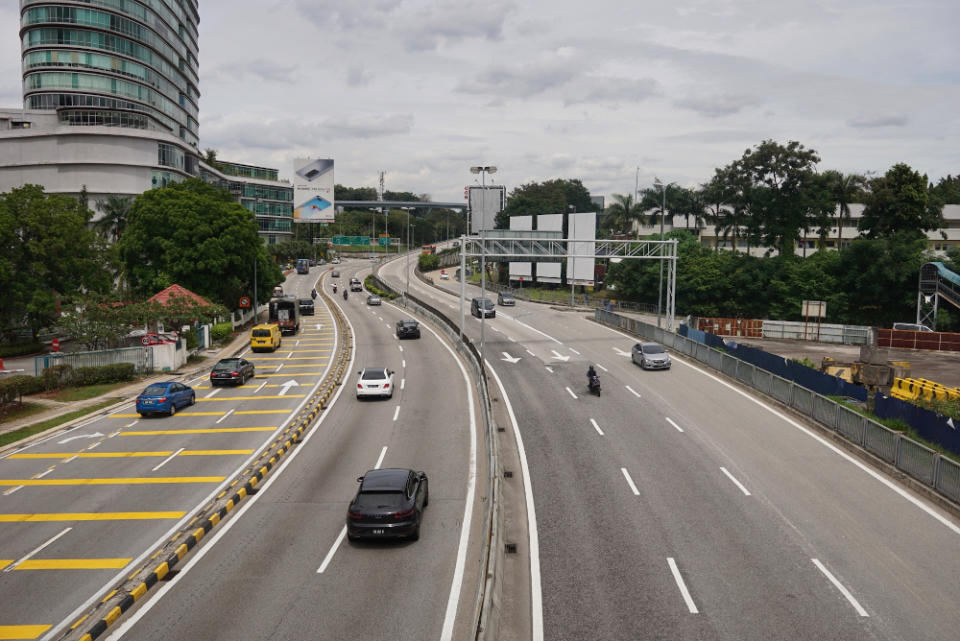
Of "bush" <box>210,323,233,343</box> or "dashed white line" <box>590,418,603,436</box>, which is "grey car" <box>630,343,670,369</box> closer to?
"dashed white line" <box>590,418,603,436</box>

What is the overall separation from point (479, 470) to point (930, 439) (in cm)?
1581

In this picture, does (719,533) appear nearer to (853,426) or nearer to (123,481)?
(853,426)

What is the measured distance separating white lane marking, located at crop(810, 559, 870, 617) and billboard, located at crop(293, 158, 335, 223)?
2789 inches

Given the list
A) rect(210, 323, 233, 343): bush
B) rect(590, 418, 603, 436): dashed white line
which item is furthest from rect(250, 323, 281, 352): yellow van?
rect(590, 418, 603, 436): dashed white line

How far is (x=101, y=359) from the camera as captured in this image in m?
40.9

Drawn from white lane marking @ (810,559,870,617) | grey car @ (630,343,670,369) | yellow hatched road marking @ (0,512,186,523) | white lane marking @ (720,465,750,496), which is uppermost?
grey car @ (630,343,670,369)

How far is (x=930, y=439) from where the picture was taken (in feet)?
77.7

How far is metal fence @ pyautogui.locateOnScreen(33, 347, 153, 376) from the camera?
129 feet

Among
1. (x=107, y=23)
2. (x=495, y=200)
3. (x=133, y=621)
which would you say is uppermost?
(x=107, y=23)

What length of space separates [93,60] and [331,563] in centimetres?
9357

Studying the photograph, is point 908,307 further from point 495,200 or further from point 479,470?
point 495,200

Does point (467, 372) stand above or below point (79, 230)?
below

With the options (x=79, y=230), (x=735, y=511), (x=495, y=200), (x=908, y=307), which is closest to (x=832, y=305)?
(x=908, y=307)

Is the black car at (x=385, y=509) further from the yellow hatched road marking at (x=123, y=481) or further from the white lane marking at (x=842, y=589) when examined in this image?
the white lane marking at (x=842, y=589)
